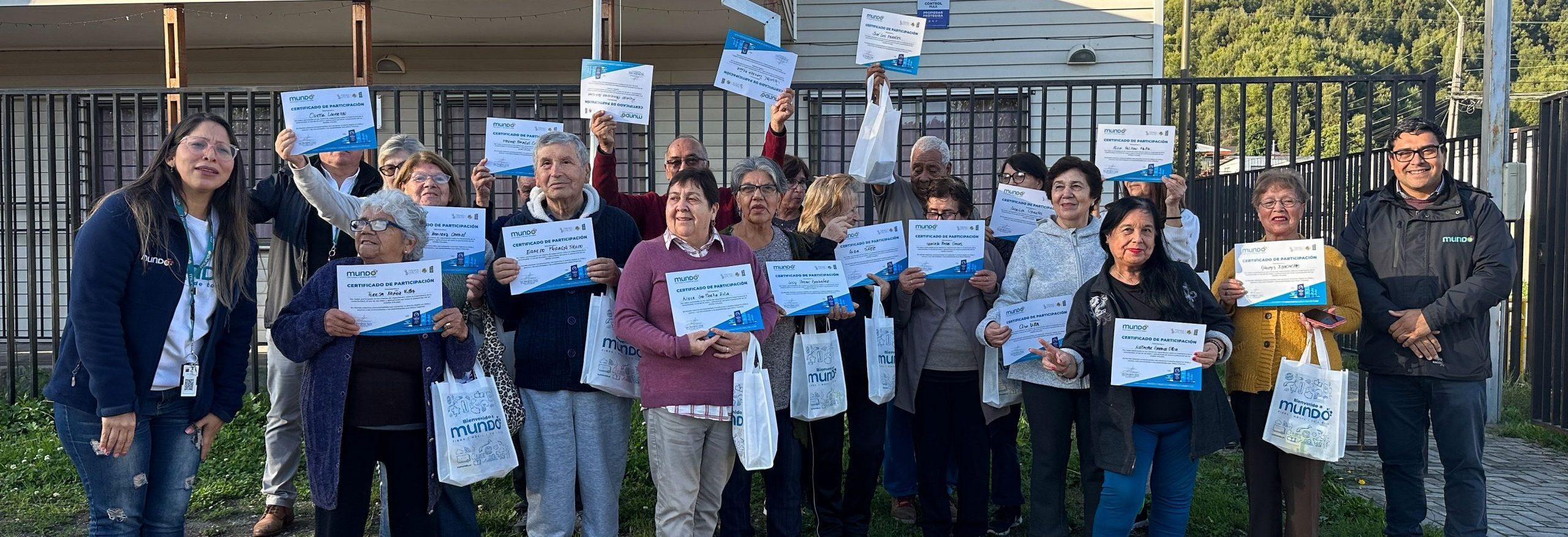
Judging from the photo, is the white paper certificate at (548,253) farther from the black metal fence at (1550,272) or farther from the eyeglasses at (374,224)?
the black metal fence at (1550,272)

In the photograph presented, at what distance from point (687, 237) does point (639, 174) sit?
6886 millimetres

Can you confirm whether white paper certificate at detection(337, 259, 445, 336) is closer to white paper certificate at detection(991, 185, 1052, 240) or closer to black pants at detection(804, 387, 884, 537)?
black pants at detection(804, 387, 884, 537)

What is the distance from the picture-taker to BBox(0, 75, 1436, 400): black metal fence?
6434 millimetres

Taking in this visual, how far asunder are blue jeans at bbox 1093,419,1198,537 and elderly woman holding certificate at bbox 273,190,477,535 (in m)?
2.60

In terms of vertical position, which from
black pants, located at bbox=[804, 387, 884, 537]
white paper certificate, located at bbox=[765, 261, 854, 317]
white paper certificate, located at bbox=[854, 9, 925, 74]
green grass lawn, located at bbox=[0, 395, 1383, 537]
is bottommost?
green grass lawn, located at bbox=[0, 395, 1383, 537]

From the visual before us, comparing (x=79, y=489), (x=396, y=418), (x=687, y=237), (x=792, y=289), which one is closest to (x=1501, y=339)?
(x=792, y=289)

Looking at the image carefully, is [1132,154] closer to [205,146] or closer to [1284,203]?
[1284,203]

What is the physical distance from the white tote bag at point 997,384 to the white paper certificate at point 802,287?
32.2 inches

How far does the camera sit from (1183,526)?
4.45 m

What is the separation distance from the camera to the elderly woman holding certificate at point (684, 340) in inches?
160

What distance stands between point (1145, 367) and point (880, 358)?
3.72 feet

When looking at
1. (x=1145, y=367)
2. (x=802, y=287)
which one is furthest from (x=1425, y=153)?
(x=802, y=287)

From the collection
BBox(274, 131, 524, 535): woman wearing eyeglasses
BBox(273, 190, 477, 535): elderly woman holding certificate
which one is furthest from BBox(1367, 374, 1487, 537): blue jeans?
BBox(273, 190, 477, 535): elderly woman holding certificate

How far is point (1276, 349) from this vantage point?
451 cm
